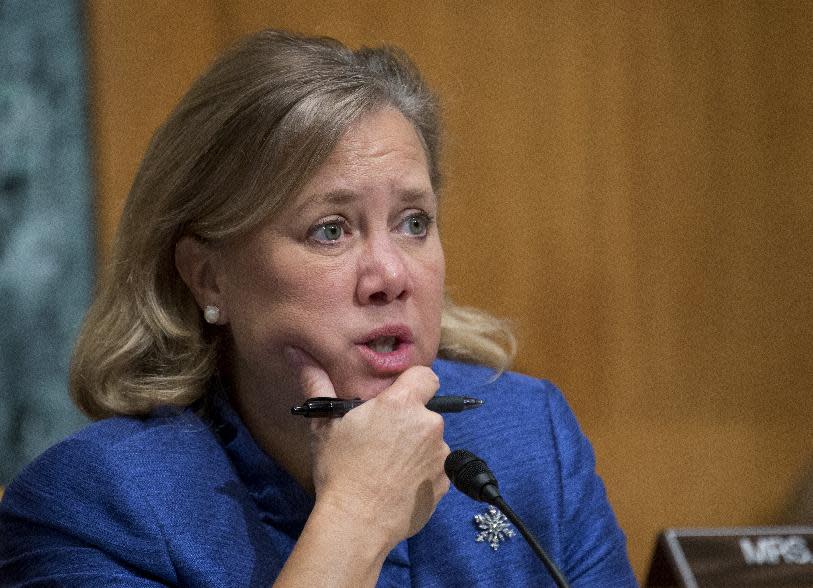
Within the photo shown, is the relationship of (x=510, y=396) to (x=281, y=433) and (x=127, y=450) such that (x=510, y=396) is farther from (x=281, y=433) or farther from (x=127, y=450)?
(x=127, y=450)

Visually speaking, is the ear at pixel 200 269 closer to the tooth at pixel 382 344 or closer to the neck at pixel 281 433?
the neck at pixel 281 433

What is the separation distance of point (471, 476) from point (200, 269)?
56cm

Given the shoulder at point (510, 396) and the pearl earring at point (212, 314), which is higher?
the pearl earring at point (212, 314)

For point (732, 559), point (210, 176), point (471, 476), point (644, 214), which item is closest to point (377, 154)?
point (210, 176)

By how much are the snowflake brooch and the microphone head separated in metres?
0.31

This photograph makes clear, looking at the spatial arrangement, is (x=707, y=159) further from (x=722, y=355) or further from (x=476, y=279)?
(x=476, y=279)

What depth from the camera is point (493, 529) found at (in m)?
1.60

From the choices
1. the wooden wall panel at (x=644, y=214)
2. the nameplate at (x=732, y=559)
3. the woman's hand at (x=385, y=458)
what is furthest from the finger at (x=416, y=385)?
the wooden wall panel at (x=644, y=214)

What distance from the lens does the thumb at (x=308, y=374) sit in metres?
1.42

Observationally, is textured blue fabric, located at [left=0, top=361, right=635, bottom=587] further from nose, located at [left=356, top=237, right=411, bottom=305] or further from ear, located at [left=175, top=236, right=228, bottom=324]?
nose, located at [left=356, top=237, right=411, bottom=305]

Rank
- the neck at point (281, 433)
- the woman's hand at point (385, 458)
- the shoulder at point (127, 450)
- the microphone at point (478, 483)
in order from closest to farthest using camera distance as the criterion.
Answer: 1. the microphone at point (478, 483)
2. the woman's hand at point (385, 458)
3. the shoulder at point (127, 450)
4. the neck at point (281, 433)

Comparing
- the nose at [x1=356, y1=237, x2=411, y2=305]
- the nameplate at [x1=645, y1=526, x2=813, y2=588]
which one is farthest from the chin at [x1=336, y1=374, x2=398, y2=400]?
the nameplate at [x1=645, y1=526, x2=813, y2=588]

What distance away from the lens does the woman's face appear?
4.70 feet

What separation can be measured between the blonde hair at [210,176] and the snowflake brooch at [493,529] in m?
0.47
